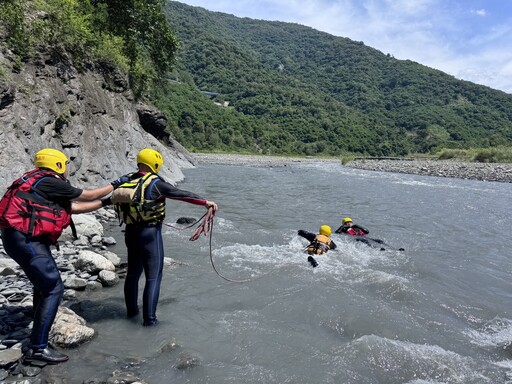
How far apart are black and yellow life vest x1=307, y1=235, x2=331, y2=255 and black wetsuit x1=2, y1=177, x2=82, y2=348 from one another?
6.71 m

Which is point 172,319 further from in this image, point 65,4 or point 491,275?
point 65,4

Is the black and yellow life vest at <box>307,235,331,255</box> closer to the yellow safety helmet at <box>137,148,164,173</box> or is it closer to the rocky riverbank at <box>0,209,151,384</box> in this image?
the rocky riverbank at <box>0,209,151,384</box>

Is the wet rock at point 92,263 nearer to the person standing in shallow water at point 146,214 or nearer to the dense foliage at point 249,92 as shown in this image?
the person standing in shallow water at point 146,214

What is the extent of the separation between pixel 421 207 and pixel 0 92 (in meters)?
19.4

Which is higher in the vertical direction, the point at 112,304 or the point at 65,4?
the point at 65,4

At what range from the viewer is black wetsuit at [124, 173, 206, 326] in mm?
4980

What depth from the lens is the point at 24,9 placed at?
14242 millimetres

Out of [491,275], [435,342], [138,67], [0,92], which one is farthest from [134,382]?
[138,67]

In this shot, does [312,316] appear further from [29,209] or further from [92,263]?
[29,209]

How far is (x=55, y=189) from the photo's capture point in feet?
13.4

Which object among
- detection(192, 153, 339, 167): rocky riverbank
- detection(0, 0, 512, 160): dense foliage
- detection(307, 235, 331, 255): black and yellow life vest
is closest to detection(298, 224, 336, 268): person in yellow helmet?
detection(307, 235, 331, 255): black and yellow life vest

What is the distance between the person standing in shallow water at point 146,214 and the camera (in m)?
4.94

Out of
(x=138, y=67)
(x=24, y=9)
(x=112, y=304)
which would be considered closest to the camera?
(x=112, y=304)

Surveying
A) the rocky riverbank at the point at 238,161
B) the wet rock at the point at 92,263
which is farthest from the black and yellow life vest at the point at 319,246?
the rocky riverbank at the point at 238,161
